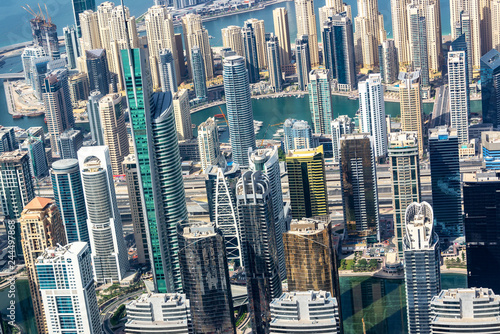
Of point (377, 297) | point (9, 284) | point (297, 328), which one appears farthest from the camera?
point (9, 284)

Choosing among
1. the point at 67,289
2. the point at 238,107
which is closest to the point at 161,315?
the point at 67,289

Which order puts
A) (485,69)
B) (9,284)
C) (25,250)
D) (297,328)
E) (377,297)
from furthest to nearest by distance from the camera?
(485,69)
(9,284)
(377,297)
(25,250)
(297,328)

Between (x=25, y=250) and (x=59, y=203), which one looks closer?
(x=25, y=250)

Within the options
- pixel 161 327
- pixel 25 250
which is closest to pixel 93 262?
pixel 25 250

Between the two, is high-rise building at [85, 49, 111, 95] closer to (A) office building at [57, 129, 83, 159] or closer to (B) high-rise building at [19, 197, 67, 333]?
(A) office building at [57, 129, 83, 159]

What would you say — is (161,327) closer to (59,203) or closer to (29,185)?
(59,203)

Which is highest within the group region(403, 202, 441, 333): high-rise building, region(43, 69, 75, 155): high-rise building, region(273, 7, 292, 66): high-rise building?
region(273, 7, 292, 66): high-rise building

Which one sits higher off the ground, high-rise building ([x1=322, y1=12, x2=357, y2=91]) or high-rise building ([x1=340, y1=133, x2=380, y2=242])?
high-rise building ([x1=322, y1=12, x2=357, y2=91])

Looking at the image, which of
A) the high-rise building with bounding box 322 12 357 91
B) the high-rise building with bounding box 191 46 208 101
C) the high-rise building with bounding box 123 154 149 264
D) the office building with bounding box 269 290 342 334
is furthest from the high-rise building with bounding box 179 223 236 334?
the high-rise building with bounding box 191 46 208 101

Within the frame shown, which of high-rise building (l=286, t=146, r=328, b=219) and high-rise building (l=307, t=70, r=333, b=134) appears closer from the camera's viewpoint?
high-rise building (l=286, t=146, r=328, b=219)
